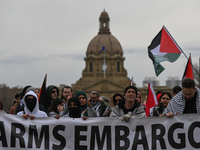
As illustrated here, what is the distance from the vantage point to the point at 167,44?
34.4 feet

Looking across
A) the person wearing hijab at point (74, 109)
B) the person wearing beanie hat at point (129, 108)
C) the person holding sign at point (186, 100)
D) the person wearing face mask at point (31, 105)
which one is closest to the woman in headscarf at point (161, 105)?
the person wearing beanie hat at point (129, 108)

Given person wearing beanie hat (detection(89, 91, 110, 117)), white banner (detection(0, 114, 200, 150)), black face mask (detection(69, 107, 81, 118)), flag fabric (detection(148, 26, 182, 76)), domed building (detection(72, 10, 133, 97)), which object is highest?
domed building (detection(72, 10, 133, 97))

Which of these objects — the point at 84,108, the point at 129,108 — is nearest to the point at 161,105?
the point at 129,108

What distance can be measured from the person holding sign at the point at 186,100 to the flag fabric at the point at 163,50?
1.63 meters

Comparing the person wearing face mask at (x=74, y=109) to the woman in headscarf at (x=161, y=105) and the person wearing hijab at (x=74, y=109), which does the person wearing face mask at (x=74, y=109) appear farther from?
the woman in headscarf at (x=161, y=105)

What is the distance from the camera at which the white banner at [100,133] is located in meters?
8.64

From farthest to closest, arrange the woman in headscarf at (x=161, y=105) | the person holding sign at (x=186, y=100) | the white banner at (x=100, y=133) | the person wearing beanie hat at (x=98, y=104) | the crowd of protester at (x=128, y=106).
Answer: the person wearing beanie hat at (x=98, y=104) < the woman in headscarf at (x=161, y=105) < the white banner at (x=100, y=133) < the crowd of protester at (x=128, y=106) < the person holding sign at (x=186, y=100)

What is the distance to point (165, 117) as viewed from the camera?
28.6ft

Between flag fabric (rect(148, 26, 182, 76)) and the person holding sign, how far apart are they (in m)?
1.63

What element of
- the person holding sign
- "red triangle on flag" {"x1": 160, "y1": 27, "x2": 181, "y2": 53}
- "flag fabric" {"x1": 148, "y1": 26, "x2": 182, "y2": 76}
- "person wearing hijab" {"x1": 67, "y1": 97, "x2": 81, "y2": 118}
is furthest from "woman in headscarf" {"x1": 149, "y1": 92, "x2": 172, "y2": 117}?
"person wearing hijab" {"x1": 67, "y1": 97, "x2": 81, "y2": 118}

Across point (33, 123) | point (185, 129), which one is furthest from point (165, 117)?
point (33, 123)

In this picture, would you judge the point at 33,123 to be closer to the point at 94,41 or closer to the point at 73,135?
the point at 73,135

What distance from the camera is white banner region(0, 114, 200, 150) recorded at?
340 inches

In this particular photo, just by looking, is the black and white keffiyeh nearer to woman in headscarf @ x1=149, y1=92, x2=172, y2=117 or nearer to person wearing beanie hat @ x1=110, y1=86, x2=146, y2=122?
person wearing beanie hat @ x1=110, y1=86, x2=146, y2=122
